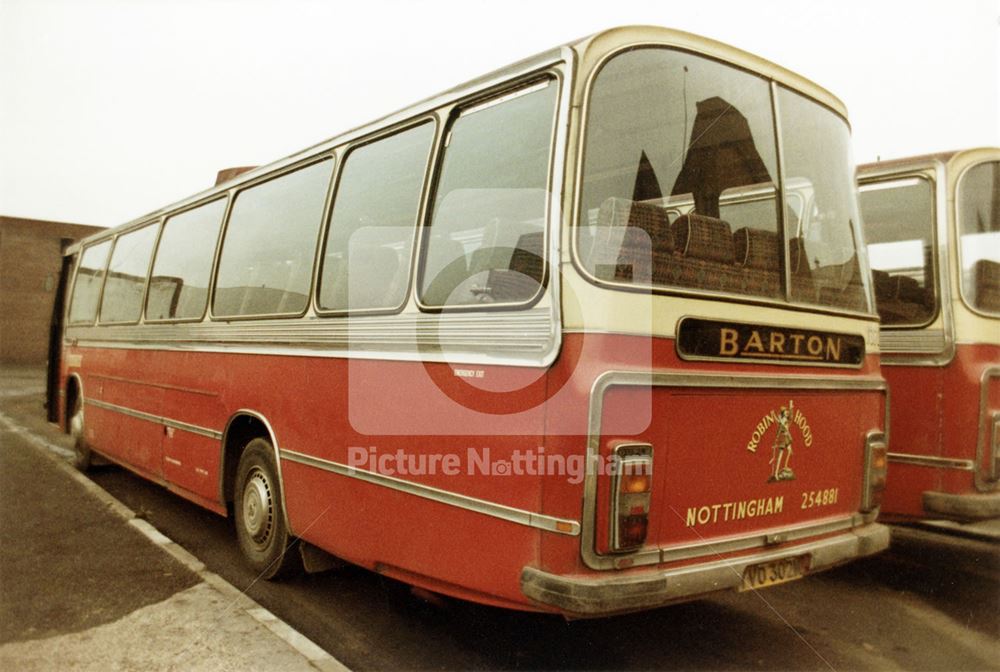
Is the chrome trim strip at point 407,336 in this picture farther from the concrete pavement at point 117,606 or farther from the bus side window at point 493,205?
the concrete pavement at point 117,606

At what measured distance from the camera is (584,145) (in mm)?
3320

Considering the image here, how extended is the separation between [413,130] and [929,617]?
4495mm

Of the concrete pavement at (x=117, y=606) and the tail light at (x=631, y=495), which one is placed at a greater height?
the tail light at (x=631, y=495)

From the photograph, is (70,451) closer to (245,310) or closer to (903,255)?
(245,310)

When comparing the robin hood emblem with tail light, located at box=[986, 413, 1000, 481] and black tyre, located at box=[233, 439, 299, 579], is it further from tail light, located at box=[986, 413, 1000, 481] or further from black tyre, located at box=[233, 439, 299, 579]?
black tyre, located at box=[233, 439, 299, 579]

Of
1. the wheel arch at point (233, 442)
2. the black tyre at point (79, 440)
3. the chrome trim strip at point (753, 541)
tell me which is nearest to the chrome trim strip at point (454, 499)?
the chrome trim strip at point (753, 541)

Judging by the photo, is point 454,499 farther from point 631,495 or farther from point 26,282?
point 26,282

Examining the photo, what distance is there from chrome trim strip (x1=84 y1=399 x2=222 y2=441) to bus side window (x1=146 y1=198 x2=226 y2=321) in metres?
0.91

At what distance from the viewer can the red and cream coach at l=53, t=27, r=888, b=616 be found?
10.5 ft

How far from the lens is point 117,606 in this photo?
461cm

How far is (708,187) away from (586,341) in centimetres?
129

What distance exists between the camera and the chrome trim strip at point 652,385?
312 centimetres

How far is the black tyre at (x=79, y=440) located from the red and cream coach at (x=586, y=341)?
513cm

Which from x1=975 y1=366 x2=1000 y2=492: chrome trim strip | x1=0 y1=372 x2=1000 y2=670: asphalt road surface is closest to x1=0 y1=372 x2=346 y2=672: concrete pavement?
x1=0 y1=372 x2=1000 y2=670: asphalt road surface
